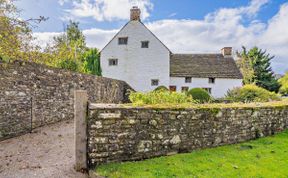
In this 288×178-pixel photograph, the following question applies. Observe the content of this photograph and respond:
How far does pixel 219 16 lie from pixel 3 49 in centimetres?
1281

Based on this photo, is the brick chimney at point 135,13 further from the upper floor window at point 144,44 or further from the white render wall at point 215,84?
the white render wall at point 215,84

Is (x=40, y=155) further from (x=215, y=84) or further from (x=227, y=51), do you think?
(x=227, y=51)

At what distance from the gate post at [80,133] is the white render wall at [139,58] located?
2142 cm

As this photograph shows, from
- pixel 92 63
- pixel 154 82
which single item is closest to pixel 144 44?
pixel 154 82

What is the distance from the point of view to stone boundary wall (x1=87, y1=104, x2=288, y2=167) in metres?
5.82

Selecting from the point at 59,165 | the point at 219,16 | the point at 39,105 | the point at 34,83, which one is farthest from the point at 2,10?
the point at 219,16

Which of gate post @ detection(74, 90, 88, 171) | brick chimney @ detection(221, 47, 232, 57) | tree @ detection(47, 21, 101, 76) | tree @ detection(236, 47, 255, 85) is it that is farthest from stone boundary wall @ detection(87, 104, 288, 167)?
tree @ detection(236, 47, 255, 85)

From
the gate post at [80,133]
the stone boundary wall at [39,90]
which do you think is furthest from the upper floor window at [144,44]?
the gate post at [80,133]

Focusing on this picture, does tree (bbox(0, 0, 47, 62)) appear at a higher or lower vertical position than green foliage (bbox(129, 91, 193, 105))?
higher

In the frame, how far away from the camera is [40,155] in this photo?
268 inches

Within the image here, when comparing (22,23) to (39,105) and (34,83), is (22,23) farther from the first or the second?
(39,105)

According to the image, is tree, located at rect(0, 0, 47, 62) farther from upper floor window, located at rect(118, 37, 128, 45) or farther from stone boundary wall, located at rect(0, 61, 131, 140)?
upper floor window, located at rect(118, 37, 128, 45)

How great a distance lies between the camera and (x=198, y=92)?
65.8 ft

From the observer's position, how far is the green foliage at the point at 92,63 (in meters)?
27.7
